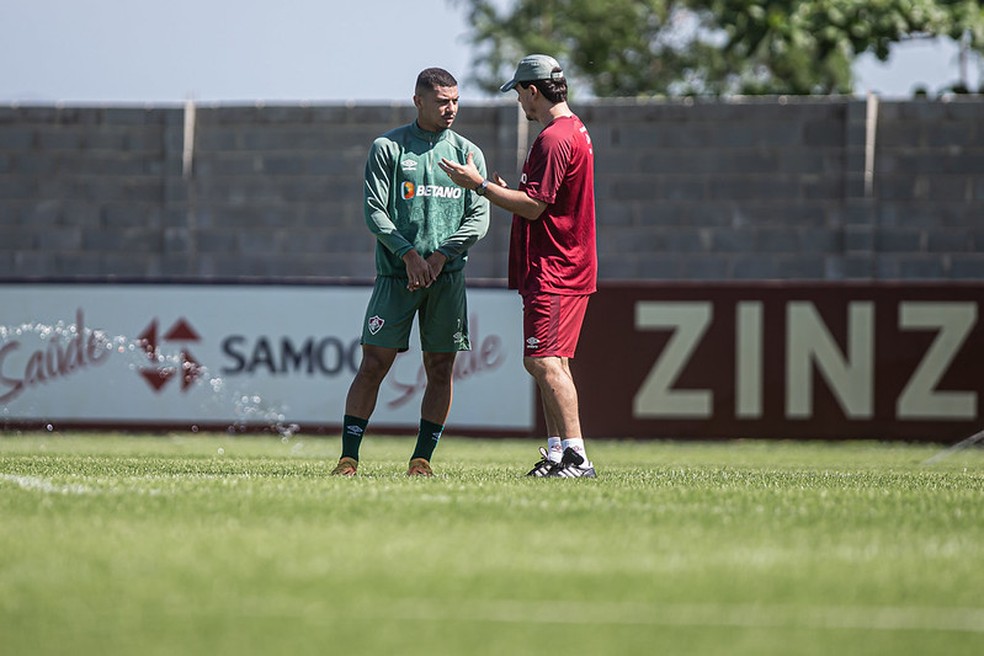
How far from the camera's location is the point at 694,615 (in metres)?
4.30

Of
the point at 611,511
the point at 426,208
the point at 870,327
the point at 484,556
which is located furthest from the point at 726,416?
the point at 484,556

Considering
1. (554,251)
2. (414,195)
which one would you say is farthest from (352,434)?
(554,251)

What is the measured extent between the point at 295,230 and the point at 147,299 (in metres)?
2.45

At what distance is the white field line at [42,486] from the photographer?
6.91 metres

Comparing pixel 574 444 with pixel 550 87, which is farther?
pixel 550 87

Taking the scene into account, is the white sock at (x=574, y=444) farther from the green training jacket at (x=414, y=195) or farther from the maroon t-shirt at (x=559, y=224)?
the green training jacket at (x=414, y=195)

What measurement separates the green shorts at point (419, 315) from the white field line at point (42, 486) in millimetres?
1662

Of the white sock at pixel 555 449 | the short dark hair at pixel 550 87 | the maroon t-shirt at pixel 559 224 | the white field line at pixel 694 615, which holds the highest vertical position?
the short dark hair at pixel 550 87

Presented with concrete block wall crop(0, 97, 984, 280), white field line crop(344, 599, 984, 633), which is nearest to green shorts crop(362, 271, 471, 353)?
white field line crop(344, 599, 984, 633)

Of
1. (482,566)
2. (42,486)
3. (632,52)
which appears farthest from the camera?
(632,52)

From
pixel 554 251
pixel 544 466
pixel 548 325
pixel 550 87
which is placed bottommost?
pixel 544 466

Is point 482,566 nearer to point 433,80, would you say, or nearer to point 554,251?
point 554,251

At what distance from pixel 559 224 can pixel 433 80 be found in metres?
0.92

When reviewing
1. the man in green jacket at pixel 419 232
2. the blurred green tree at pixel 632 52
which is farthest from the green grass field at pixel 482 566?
the blurred green tree at pixel 632 52
